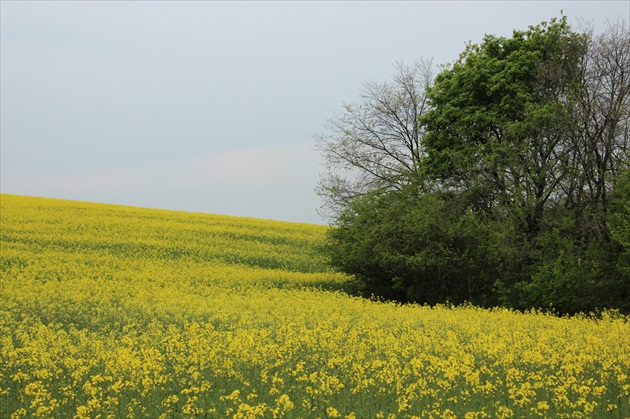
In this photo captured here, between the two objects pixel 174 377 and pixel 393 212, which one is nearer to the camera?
pixel 174 377

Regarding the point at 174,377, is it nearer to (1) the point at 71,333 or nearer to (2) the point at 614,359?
(1) the point at 71,333

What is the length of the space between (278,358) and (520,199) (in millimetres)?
19514

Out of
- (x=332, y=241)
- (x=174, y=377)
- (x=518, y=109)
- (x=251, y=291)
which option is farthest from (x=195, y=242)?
(x=174, y=377)

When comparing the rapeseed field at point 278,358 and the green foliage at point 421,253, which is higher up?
the green foliage at point 421,253

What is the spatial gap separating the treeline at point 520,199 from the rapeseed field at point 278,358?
4.20 meters

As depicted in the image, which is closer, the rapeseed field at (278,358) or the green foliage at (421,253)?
the rapeseed field at (278,358)

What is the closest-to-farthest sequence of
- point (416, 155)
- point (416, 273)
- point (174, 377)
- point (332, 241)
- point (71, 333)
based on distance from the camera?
1. point (174, 377)
2. point (71, 333)
3. point (416, 273)
4. point (332, 241)
5. point (416, 155)

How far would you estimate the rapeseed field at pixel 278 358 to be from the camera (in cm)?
1112

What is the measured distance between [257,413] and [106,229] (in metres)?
33.9

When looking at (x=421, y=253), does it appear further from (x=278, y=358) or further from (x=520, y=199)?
(x=278, y=358)

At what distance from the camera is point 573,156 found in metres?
29.8

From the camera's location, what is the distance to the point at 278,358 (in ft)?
45.3

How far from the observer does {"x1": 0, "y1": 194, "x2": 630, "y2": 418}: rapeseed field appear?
11125 mm

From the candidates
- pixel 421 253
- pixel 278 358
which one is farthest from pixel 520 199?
pixel 278 358
